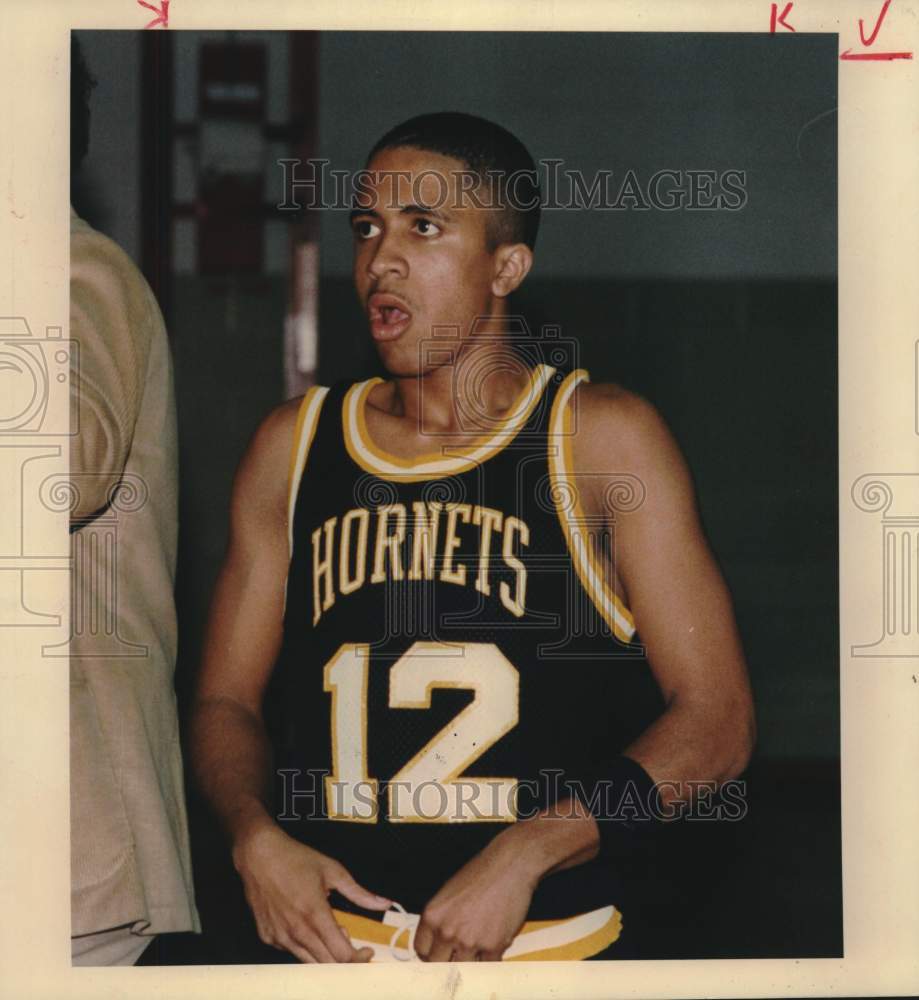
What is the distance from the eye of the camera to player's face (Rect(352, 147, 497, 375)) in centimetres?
194

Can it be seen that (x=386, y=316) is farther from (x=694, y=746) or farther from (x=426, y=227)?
(x=694, y=746)

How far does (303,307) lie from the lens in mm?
1945

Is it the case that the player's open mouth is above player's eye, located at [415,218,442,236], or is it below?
below

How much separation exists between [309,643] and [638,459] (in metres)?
0.52

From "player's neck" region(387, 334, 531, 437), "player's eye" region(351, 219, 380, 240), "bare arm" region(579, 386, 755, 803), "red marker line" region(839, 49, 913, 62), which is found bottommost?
"bare arm" region(579, 386, 755, 803)

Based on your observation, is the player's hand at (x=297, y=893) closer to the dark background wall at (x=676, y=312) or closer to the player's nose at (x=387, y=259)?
the dark background wall at (x=676, y=312)

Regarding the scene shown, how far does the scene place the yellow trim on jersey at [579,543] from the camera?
1933 millimetres

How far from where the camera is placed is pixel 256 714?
6.39 ft

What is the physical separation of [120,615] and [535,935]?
72cm

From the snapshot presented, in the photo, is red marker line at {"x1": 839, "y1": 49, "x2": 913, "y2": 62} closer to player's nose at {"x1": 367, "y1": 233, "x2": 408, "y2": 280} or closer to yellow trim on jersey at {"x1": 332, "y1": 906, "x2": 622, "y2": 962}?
player's nose at {"x1": 367, "y1": 233, "x2": 408, "y2": 280}

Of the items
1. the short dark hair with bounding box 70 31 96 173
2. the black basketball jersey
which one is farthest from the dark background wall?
the black basketball jersey

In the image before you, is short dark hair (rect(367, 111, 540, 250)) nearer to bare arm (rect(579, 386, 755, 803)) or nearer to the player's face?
the player's face

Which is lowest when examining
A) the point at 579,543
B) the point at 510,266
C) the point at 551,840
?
the point at 551,840

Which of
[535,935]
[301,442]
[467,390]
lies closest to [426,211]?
[467,390]
